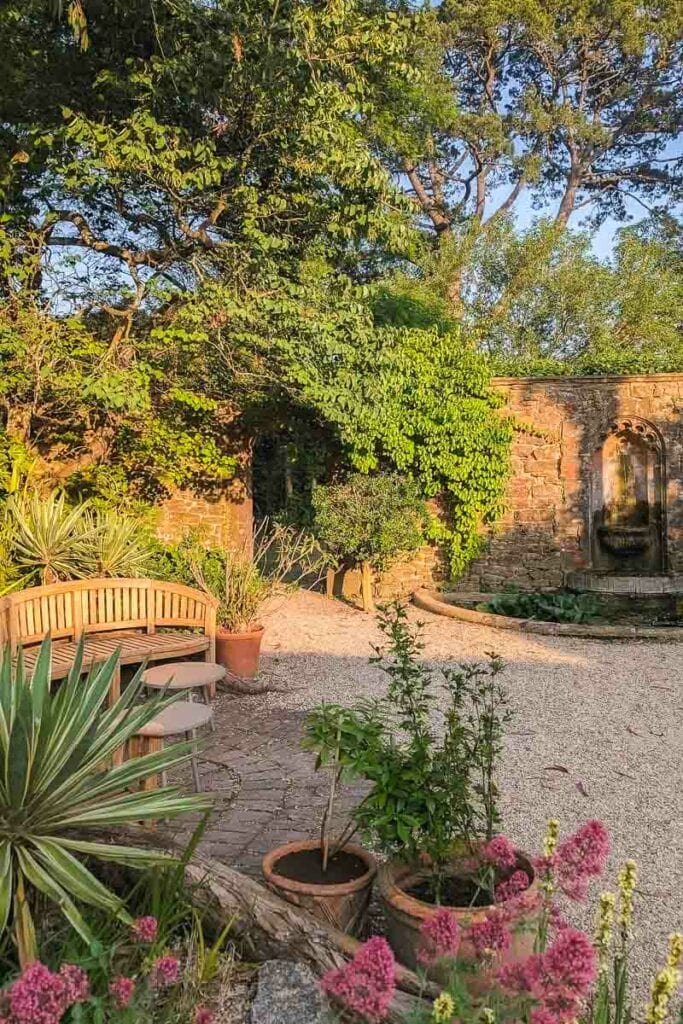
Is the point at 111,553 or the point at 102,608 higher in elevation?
the point at 111,553

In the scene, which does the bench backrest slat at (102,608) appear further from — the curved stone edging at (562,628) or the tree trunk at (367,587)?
the tree trunk at (367,587)

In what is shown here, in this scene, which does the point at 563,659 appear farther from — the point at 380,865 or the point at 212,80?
the point at 212,80

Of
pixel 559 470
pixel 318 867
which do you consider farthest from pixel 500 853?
pixel 559 470

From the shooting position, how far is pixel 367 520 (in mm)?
9305

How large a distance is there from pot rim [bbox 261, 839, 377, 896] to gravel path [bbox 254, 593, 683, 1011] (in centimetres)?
91

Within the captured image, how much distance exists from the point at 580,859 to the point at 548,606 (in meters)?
7.77

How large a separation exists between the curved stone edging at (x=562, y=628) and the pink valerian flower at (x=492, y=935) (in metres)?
6.57

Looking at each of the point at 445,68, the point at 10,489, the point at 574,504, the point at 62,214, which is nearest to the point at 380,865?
the point at 10,489

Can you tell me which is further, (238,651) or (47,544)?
(47,544)

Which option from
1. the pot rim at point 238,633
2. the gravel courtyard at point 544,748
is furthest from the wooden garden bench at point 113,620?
the gravel courtyard at point 544,748

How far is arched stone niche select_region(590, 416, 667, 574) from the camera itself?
10469 millimetres

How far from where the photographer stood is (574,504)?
1038 cm

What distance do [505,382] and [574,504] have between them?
6.46ft

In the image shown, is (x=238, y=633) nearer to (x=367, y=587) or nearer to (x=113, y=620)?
(x=113, y=620)
